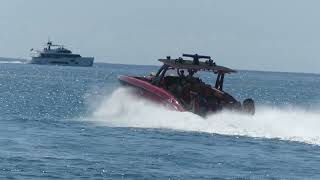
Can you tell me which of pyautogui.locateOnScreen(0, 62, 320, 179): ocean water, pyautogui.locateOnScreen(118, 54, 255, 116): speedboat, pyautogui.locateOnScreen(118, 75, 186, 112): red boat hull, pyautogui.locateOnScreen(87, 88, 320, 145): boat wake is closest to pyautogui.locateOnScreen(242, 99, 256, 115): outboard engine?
pyautogui.locateOnScreen(118, 54, 255, 116): speedboat

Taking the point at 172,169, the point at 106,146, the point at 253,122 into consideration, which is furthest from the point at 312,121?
the point at 172,169

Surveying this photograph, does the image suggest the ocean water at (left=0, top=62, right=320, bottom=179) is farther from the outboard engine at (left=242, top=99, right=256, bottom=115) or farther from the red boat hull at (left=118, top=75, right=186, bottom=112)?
the outboard engine at (left=242, top=99, right=256, bottom=115)

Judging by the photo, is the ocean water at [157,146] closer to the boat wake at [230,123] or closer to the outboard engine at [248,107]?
the boat wake at [230,123]

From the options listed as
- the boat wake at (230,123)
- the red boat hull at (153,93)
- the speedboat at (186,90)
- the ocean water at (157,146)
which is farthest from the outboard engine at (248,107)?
the red boat hull at (153,93)

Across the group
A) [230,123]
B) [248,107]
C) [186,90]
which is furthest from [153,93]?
[230,123]

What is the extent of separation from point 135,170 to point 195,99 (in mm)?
12077

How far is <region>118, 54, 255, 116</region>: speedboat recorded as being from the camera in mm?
37562

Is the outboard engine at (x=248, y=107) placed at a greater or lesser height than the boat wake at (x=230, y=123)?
greater

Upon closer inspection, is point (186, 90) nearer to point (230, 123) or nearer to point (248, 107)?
point (248, 107)

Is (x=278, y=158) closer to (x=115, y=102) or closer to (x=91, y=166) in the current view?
(x=91, y=166)

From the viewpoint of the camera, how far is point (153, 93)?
39.7m

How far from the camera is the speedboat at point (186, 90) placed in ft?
123

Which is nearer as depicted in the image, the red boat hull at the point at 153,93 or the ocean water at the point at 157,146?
the ocean water at the point at 157,146

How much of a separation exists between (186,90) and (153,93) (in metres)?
1.43
